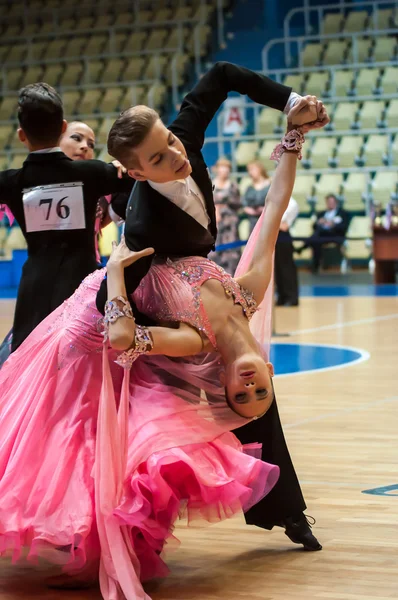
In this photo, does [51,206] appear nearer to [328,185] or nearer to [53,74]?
[328,185]

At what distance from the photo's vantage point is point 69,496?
3146 mm

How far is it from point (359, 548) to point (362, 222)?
13.6 meters

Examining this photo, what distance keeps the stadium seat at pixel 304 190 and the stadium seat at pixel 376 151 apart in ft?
3.12

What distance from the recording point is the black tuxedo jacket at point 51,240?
4070mm

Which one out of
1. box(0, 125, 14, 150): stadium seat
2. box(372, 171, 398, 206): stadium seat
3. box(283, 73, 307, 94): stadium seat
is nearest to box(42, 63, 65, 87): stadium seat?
box(0, 125, 14, 150): stadium seat

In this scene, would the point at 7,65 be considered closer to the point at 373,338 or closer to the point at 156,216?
the point at 373,338

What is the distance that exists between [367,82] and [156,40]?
4423mm

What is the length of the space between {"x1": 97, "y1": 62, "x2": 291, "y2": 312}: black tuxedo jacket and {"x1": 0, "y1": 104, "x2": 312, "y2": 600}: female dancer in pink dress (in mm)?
68

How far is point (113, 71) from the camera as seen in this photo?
1988 centimetres

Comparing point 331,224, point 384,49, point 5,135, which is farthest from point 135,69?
point 331,224

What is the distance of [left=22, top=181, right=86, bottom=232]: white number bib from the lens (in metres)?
4.06

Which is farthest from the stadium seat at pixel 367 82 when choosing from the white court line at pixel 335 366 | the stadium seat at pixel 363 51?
the white court line at pixel 335 366

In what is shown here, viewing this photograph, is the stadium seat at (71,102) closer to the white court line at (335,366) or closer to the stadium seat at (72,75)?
the stadium seat at (72,75)

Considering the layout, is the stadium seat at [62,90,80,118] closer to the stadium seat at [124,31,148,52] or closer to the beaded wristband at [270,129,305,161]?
the stadium seat at [124,31,148,52]
